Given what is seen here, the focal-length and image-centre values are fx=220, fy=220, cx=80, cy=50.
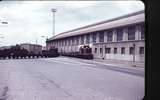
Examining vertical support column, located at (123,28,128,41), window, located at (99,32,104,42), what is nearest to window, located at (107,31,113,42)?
window, located at (99,32,104,42)

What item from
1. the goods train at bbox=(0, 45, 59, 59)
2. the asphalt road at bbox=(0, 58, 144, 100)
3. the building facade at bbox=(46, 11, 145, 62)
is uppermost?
the building facade at bbox=(46, 11, 145, 62)

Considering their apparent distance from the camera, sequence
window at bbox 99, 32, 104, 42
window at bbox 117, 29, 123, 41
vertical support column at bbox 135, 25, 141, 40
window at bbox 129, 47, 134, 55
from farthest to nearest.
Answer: window at bbox 99, 32, 104, 42 → window at bbox 117, 29, 123, 41 → window at bbox 129, 47, 134, 55 → vertical support column at bbox 135, 25, 141, 40

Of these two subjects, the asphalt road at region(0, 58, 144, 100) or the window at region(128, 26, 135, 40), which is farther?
the window at region(128, 26, 135, 40)

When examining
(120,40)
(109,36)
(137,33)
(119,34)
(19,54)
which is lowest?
(19,54)

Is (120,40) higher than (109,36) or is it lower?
lower

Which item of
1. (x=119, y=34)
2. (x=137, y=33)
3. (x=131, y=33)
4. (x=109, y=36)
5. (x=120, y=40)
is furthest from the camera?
(x=109, y=36)

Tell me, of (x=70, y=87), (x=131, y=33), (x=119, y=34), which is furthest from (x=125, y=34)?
(x=70, y=87)

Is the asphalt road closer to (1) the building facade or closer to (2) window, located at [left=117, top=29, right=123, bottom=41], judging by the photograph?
(1) the building facade

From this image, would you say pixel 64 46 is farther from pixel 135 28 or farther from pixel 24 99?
pixel 24 99

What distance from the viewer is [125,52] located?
37.7 m

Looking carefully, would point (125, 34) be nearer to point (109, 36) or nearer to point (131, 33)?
point (131, 33)

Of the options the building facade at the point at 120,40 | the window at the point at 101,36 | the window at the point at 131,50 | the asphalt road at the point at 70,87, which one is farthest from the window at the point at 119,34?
the asphalt road at the point at 70,87

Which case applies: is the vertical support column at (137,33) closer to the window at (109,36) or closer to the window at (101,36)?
the window at (109,36)
